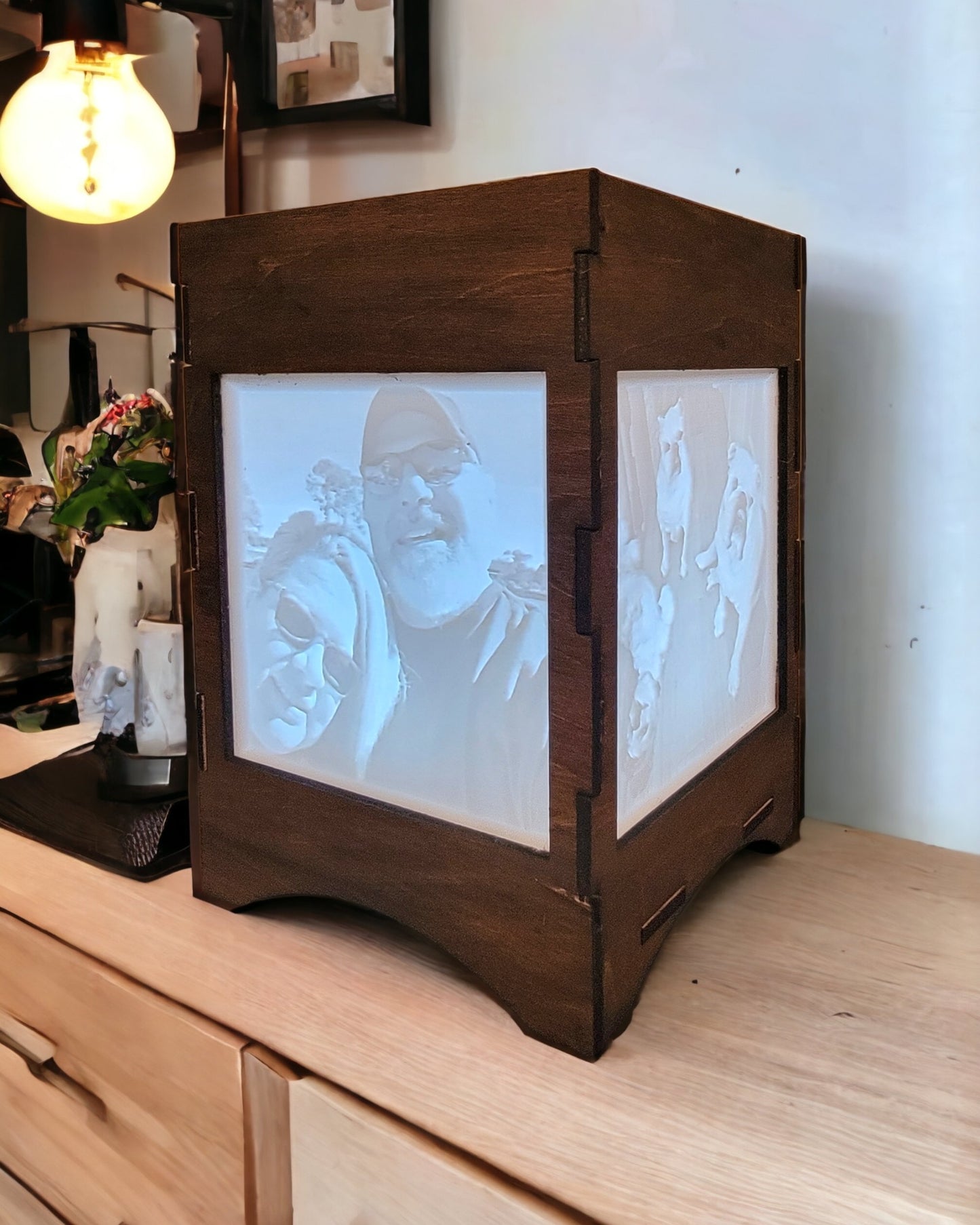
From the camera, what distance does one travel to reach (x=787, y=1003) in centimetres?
62

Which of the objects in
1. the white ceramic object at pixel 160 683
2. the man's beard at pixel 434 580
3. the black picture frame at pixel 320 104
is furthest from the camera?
the black picture frame at pixel 320 104

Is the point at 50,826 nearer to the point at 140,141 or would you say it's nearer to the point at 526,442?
the point at 526,442

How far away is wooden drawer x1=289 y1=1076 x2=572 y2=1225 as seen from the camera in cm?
51

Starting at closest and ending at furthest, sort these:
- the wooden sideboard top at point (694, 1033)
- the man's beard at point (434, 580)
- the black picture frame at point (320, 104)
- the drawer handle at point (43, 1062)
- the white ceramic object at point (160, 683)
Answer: the wooden sideboard top at point (694, 1033) < the man's beard at point (434, 580) < the drawer handle at point (43, 1062) < the white ceramic object at point (160, 683) < the black picture frame at point (320, 104)

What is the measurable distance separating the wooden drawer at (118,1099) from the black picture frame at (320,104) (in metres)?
0.81

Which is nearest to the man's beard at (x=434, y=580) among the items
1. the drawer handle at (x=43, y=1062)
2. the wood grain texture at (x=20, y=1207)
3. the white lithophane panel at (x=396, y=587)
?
the white lithophane panel at (x=396, y=587)

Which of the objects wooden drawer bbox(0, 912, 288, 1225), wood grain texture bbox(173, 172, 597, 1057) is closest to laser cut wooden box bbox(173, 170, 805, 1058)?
wood grain texture bbox(173, 172, 597, 1057)

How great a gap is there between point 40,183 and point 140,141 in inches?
4.3

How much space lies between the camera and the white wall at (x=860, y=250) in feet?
2.60

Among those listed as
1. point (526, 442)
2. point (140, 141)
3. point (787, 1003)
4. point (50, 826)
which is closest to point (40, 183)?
point (140, 141)

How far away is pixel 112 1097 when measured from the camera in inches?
27.9

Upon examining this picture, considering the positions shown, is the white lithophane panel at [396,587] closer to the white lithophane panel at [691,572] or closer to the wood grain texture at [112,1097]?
the white lithophane panel at [691,572]

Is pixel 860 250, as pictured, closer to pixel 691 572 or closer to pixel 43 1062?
pixel 691 572

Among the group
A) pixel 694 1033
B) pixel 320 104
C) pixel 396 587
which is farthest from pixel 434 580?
pixel 320 104
